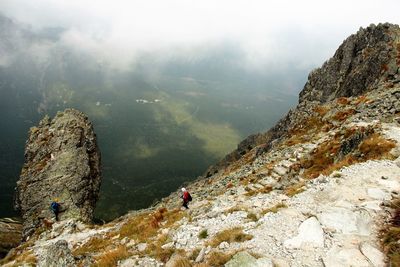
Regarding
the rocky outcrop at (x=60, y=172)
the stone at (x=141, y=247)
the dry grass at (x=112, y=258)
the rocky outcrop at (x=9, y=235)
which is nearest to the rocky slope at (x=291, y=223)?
the dry grass at (x=112, y=258)

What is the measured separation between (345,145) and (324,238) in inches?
674

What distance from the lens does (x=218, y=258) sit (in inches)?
578

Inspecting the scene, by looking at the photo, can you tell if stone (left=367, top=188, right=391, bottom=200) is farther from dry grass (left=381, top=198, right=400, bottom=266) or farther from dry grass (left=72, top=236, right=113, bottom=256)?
dry grass (left=72, top=236, right=113, bottom=256)

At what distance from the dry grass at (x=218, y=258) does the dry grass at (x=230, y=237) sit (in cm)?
145

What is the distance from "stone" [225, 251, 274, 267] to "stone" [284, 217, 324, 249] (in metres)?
1.78

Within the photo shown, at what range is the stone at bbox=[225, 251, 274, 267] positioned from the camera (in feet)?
44.9

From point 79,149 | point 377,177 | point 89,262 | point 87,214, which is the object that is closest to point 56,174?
point 79,149

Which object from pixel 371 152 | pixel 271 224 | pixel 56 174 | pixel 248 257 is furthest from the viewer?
pixel 56 174

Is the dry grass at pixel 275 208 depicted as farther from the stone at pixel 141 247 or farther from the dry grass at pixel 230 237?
the stone at pixel 141 247

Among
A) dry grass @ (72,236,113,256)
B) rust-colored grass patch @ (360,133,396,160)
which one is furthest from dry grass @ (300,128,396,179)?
dry grass @ (72,236,113,256)

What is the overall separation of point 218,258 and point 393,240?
766 centimetres

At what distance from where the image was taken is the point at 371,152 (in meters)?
25.0

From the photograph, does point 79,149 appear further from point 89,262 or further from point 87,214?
point 89,262

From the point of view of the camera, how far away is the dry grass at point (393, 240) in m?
12.5
